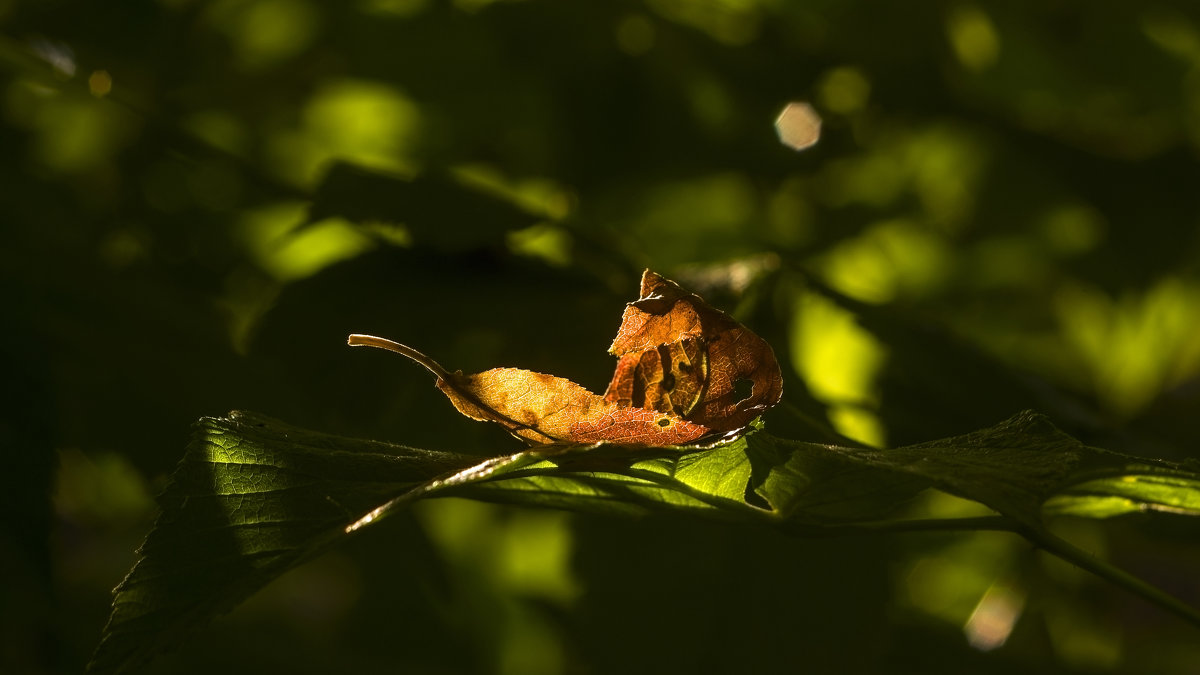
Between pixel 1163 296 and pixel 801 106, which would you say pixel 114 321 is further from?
pixel 1163 296

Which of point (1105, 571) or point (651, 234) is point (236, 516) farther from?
point (651, 234)

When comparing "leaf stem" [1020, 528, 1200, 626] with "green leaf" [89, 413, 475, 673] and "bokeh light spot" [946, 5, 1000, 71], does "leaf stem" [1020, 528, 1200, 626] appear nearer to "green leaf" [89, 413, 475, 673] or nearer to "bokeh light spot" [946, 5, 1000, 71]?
"green leaf" [89, 413, 475, 673]

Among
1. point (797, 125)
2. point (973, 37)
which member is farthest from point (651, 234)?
point (973, 37)

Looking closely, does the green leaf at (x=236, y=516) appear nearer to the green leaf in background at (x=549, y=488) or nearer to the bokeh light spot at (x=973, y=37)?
the green leaf in background at (x=549, y=488)

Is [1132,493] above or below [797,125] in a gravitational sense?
below

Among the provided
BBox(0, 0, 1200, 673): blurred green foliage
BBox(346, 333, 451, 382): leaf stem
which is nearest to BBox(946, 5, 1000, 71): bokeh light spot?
BBox(0, 0, 1200, 673): blurred green foliage

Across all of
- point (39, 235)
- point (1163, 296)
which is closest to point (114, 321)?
point (39, 235)
